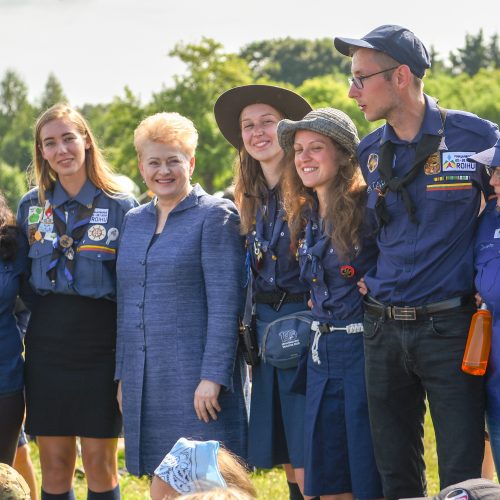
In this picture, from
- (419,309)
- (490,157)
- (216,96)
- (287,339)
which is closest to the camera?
(490,157)

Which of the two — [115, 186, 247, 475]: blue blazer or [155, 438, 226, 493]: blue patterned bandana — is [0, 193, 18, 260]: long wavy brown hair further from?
[155, 438, 226, 493]: blue patterned bandana

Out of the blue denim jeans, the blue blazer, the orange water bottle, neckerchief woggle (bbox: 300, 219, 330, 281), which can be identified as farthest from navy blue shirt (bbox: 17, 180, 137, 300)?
the orange water bottle

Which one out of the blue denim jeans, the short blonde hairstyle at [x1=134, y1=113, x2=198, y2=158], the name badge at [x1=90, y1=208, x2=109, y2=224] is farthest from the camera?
the name badge at [x1=90, y1=208, x2=109, y2=224]

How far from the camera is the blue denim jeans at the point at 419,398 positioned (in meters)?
3.73

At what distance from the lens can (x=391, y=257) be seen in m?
3.88

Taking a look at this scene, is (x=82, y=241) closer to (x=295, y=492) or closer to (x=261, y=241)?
(x=261, y=241)

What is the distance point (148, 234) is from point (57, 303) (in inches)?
26.1

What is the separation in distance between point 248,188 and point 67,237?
1007 mm

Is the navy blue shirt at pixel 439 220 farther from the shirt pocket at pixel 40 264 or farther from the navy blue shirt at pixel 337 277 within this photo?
the shirt pocket at pixel 40 264

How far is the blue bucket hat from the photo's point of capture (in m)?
3.57

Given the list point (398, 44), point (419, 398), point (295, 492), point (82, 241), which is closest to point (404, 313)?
point (419, 398)

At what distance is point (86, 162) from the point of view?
16.4ft

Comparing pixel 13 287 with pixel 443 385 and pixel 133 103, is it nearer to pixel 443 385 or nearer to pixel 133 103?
pixel 443 385

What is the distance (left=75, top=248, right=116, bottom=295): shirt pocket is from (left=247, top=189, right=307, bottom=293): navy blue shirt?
80cm
